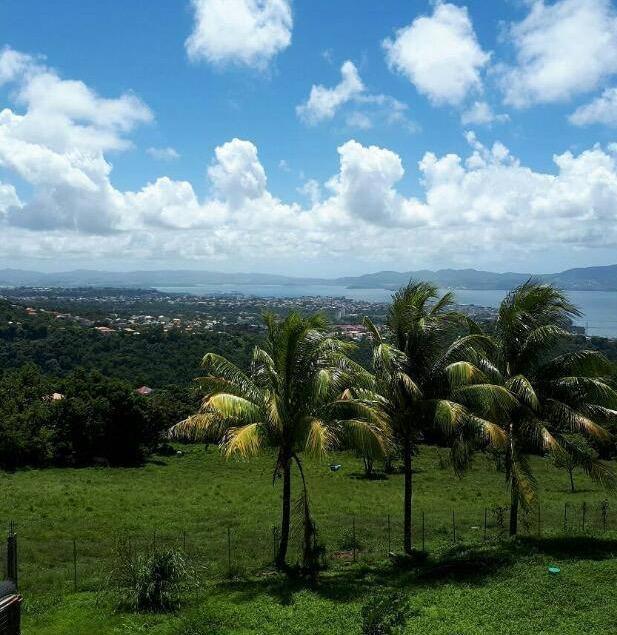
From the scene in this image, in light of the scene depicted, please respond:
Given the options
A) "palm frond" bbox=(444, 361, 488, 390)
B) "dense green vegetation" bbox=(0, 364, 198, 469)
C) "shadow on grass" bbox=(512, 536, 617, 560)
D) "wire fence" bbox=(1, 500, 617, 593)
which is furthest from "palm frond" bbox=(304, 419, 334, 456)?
"dense green vegetation" bbox=(0, 364, 198, 469)

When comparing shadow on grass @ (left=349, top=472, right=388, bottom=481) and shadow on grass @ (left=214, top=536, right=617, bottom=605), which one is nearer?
shadow on grass @ (left=214, top=536, right=617, bottom=605)

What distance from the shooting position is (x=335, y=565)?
13508 millimetres

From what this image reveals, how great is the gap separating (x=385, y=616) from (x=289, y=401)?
453 cm

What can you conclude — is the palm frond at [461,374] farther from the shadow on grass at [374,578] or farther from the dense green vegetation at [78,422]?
the dense green vegetation at [78,422]

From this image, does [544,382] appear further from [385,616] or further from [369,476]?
[369,476]

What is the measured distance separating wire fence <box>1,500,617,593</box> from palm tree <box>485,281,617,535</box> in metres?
1.64

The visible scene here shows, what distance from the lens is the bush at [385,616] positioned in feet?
29.2

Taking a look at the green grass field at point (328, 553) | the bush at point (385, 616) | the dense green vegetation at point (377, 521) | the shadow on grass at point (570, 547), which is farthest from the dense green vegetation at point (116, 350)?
the bush at point (385, 616)

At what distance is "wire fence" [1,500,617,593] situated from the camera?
13297mm

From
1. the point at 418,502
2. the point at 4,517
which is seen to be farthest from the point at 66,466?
the point at 418,502

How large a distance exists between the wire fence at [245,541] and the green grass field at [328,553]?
2.5 inches

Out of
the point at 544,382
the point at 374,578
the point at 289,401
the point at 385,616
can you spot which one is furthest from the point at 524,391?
the point at 385,616

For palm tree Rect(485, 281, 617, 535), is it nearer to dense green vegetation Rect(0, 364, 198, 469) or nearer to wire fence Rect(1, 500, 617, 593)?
wire fence Rect(1, 500, 617, 593)

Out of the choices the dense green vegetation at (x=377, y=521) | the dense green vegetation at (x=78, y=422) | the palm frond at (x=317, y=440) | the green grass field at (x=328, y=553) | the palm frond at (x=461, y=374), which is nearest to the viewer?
the green grass field at (x=328, y=553)
